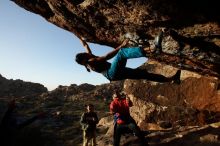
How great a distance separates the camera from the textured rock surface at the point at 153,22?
7484mm

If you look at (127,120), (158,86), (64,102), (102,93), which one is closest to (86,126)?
(127,120)

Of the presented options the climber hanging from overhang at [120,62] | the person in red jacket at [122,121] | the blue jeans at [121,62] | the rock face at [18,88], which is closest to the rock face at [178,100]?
Result: the person in red jacket at [122,121]

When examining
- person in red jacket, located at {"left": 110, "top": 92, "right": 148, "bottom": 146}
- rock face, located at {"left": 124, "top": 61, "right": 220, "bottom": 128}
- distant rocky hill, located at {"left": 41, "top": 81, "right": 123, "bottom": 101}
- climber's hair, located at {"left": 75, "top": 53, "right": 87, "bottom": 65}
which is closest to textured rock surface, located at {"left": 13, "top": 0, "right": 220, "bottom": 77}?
climber's hair, located at {"left": 75, "top": 53, "right": 87, "bottom": 65}

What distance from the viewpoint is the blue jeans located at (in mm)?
6984

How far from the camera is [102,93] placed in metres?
45.2

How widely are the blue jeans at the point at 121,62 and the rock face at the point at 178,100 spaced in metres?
7.47

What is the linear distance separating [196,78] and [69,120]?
1876 centimetres

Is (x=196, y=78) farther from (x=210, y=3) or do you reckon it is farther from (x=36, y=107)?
(x=36, y=107)

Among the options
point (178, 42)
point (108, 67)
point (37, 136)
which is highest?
point (178, 42)

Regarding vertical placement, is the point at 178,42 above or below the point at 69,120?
above

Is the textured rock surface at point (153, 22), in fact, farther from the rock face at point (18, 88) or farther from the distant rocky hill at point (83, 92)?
the rock face at point (18, 88)

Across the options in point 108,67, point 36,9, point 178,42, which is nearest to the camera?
point 108,67

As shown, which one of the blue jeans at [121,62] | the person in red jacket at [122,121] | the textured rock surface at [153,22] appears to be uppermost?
the textured rock surface at [153,22]

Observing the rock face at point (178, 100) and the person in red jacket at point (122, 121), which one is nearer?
the person in red jacket at point (122, 121)
